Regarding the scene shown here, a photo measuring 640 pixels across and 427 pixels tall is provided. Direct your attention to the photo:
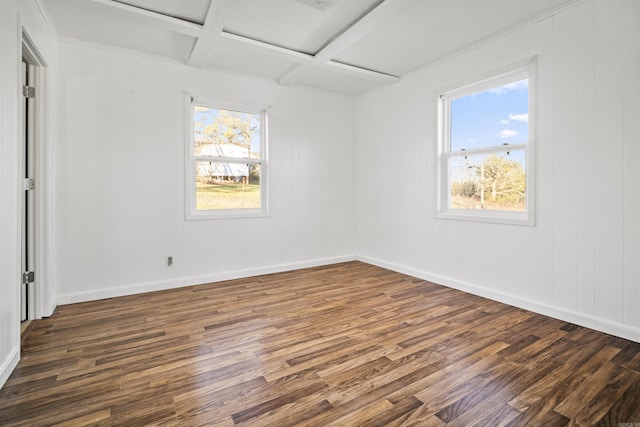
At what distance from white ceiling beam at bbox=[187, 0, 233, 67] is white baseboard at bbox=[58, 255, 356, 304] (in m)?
2.51

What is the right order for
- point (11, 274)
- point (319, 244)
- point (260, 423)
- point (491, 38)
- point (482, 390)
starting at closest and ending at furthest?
point (260, 423) < point (482, 390) < point (11, 274) < point (491, 38) < point (319, 244)

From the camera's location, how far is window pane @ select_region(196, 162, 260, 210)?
4.18m

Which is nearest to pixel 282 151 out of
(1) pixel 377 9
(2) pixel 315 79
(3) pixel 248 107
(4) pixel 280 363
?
(3) pixel 248 107

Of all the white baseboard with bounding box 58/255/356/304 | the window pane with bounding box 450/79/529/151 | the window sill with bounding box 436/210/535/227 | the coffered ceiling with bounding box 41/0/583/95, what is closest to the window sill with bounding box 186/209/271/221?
the white baseboard with bounding box 58/255/356/304

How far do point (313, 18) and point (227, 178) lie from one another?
2189 mm

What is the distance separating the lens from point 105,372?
208cm

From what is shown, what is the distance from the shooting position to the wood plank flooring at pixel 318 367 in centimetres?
169

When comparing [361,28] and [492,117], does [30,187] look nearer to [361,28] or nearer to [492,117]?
[361,28]

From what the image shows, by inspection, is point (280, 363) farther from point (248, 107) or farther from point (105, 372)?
point (248, 107)

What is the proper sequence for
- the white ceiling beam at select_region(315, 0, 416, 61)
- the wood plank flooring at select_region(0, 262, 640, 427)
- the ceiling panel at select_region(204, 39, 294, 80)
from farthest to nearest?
the ceiling panel at select_region(204, 39, 294, 80), the white ceiling beam at select_region(315, 0, 416, 61), the wood plank flooring at select_region(0, 262, 640, 427)

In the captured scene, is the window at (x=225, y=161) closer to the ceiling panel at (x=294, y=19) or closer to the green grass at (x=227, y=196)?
the green grass at (x=227, y=196)

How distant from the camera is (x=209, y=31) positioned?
3064 mm

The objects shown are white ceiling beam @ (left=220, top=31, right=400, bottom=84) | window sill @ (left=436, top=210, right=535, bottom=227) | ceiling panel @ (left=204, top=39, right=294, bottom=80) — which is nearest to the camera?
window sill @ (left=436, top=210, right=535, bottom=227)

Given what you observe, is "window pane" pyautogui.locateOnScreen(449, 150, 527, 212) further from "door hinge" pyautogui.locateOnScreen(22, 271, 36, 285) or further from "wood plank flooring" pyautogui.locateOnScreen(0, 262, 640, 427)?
"door hinge" pyautogui.locateOnScreen(22, 271, 36, 285)
